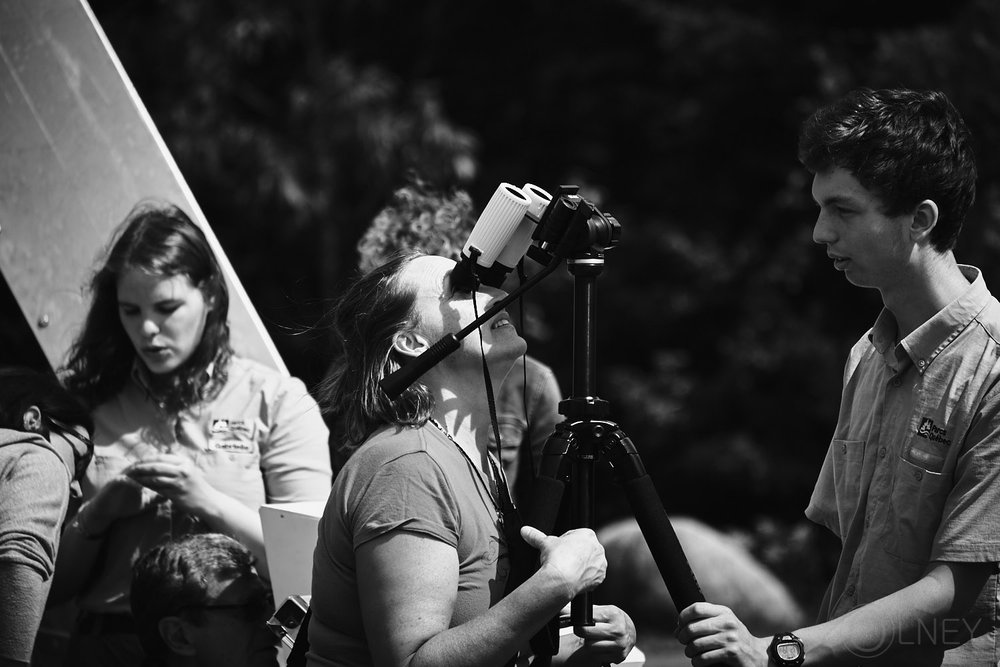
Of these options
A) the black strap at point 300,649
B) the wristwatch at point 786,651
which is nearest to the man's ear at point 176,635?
the black strap at point 300,649

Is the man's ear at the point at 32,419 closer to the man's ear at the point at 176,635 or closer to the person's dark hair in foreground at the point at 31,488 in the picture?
the person's dark hair in foreground at the point at 31,488

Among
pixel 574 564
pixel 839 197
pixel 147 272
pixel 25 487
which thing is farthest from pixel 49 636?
pixel 839 197

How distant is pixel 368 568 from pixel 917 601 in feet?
3.22

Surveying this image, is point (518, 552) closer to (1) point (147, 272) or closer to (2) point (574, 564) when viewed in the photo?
(2) point (574, 564)

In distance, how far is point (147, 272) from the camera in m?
2.82

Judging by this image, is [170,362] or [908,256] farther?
[170,362]

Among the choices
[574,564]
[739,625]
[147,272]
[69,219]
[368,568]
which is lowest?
[739,625]

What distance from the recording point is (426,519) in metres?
1.81

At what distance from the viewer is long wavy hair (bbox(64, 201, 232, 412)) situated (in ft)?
9.38

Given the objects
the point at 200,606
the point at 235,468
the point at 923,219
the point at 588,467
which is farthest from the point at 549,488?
the point at 235,468

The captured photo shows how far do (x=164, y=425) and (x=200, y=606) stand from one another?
540mm

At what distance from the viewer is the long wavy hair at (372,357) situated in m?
2.03

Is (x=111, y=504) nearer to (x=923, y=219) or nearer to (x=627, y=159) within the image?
(x=923, y=219)

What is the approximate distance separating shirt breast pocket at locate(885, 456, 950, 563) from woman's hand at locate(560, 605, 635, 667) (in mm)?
530
